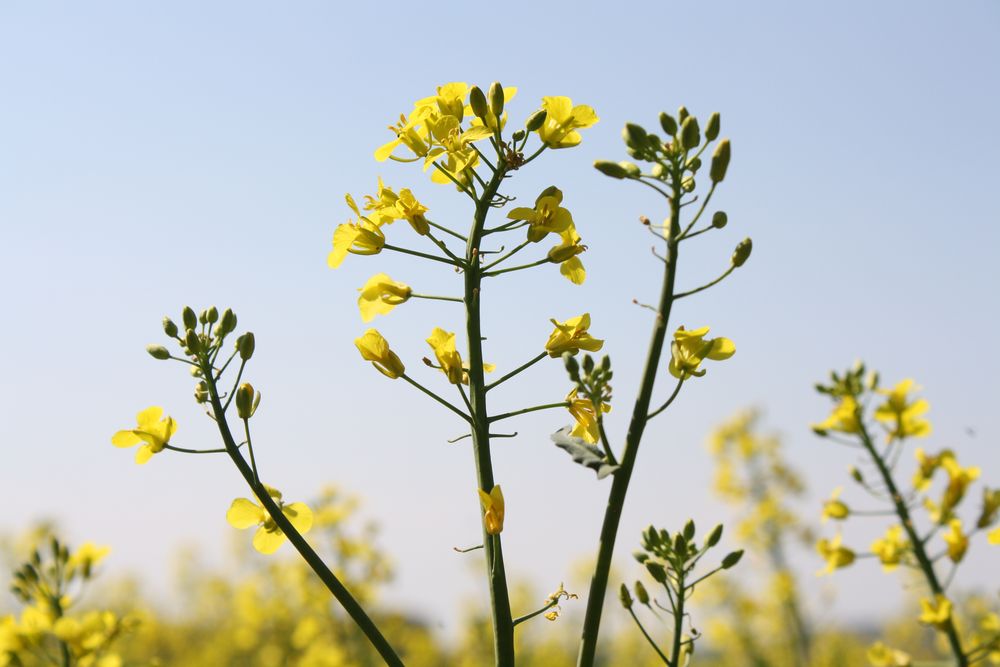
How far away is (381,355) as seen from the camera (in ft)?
5.89

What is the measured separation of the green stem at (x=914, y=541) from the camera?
3510 mm

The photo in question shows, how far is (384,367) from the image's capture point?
1796 millimetres

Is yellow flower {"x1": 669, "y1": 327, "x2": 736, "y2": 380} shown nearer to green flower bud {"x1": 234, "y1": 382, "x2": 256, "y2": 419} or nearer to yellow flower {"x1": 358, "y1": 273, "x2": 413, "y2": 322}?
yellow flower {"x1": 358, "y1": 273, "x2": 413, "y2": 322}

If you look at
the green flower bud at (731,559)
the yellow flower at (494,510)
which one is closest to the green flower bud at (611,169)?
the yellow flower at (494,510)

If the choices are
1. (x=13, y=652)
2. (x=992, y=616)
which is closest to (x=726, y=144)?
(x=13, y=652)

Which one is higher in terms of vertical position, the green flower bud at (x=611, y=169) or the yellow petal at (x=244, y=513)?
the green flower bud at (x=611, y=169)

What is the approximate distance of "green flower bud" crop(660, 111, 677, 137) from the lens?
191 centimetres

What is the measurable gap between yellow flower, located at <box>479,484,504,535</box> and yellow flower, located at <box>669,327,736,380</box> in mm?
503

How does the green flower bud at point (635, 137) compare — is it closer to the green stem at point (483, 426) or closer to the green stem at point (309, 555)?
the green stem at point (483, 426)

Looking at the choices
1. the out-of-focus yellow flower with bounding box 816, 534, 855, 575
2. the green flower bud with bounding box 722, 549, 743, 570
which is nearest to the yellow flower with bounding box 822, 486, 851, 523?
the out-of-focus yellow flower with bounding box 816, 534, 855, 575

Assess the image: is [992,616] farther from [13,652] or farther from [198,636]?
[198,636]

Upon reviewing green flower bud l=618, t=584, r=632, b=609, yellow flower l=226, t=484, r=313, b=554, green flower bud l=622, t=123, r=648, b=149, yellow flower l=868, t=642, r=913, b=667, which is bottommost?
yellow flower l=868, t=642, r=913, b=667

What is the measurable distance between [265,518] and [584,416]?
2.30 feet

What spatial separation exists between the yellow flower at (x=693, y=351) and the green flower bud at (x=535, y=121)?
55 cm
